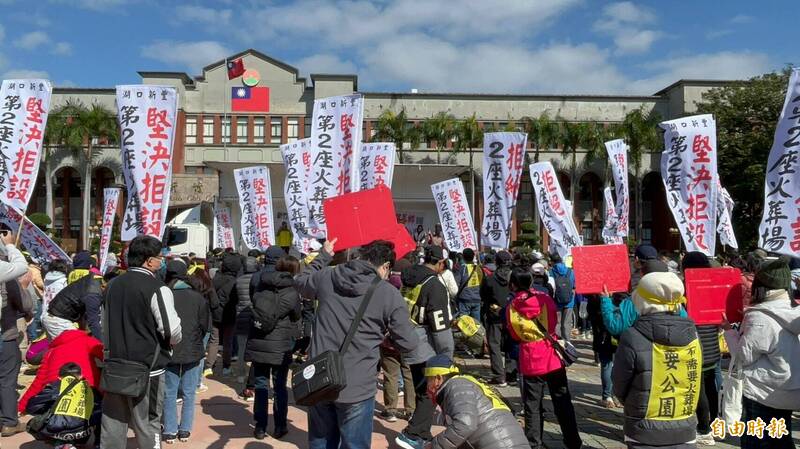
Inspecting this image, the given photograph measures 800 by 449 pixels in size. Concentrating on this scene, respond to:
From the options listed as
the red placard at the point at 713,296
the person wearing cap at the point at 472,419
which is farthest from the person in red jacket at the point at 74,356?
the red placard at the point at 713,296

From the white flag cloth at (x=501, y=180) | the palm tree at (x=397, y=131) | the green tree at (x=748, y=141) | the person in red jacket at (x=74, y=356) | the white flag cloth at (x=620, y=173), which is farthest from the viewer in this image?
the palm tree at (x=397, y=131)

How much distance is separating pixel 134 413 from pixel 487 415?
8.87 feet

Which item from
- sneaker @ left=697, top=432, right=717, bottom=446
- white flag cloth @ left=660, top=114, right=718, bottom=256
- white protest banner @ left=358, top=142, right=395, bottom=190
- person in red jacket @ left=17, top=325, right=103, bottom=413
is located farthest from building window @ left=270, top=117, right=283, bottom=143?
sneaker @ left=697, top=432, right=717, bottom=446

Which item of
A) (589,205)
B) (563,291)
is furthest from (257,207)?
(589,205)

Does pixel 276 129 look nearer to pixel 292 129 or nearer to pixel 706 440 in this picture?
pixel 292 129

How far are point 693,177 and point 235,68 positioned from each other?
34.4m

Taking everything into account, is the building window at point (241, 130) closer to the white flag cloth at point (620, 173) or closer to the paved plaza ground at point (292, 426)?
the white flag cloth at point (620, 173)

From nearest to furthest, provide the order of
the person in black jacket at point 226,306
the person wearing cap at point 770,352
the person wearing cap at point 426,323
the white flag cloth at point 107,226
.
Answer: the person wearing cap at point 770,352 < the person wearing cap at point 426,323 < the white flag cloth at point 107,226 < the person in black jacket at point 226,306

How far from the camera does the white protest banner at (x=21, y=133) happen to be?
712 centimetres

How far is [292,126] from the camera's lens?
3853 centimetres

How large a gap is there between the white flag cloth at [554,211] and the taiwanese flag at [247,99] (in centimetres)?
2959

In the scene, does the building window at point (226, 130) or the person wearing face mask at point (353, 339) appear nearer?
the person wearing face mask at point (353, 339)

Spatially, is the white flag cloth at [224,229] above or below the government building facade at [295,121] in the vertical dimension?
below

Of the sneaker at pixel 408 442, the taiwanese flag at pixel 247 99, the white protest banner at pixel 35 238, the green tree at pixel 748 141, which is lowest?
the sneaker at pixel 408 442
